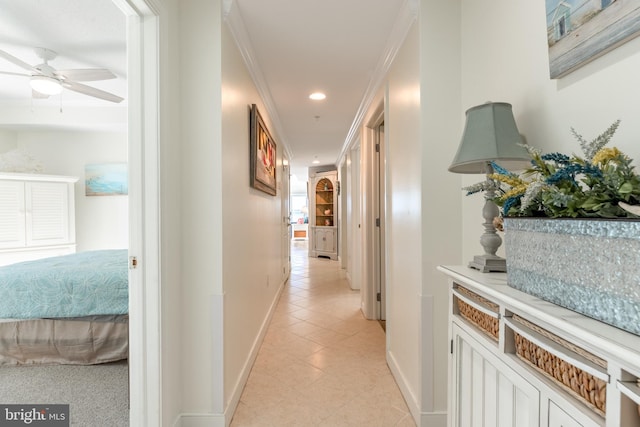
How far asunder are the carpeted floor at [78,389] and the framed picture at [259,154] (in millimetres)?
1678

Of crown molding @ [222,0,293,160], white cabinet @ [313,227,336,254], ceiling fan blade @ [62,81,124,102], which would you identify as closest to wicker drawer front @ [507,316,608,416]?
crown molding @ [222,0,293,160]

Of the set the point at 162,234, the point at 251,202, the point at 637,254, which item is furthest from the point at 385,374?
the point at 637,254

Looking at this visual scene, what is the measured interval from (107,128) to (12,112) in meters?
1.02

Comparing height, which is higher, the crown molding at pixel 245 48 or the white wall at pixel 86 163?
the crown molding at pixel 245 48

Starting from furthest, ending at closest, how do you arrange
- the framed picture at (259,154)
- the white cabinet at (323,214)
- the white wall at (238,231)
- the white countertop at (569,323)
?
the white cabinet at (323,214) < the framed picture at (259,154) < the white wall at (238,231) < the white countertop at (569,323)

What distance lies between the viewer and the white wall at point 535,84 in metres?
0.79

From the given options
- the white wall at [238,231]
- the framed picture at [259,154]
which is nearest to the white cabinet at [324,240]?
the framed picture at [259,154]

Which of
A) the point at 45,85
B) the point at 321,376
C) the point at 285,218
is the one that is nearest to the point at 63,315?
the point at 45,85

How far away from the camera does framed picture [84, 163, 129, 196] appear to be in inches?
174

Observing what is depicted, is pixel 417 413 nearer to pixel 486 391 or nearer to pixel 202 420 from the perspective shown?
pixel 486 391

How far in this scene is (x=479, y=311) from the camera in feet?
3.18

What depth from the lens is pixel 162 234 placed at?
145cm

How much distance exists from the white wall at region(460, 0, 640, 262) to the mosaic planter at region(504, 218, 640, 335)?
0.33 m

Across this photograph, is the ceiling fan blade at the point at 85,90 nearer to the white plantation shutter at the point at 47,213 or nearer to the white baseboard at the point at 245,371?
the white plantation shutter at the point at 47,213
